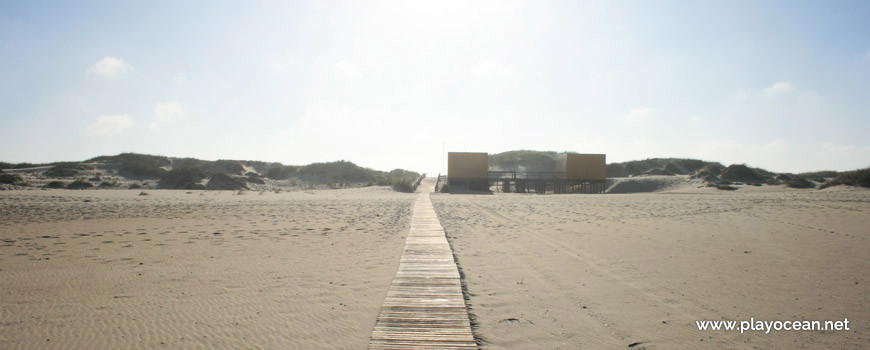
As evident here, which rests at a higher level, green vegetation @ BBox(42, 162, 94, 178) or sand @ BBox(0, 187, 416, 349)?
green vegetation @ BBox(42, 162, 94, 178)

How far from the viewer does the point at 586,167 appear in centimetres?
3241

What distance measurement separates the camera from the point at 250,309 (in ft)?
12.1

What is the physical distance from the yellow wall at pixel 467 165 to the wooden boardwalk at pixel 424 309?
2568 centimetres

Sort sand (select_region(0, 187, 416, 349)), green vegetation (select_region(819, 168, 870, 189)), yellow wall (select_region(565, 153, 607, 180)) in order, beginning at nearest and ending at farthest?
sand (select_region(0, 187, 416, 349)), green vegetation (select_region(819, 168, 870, 189)), yellow wall (select_region(565, 153, 607, 180))

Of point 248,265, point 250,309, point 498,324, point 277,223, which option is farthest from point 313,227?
point 498,324

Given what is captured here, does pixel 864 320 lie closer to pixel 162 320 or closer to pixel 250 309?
pixel 250 309

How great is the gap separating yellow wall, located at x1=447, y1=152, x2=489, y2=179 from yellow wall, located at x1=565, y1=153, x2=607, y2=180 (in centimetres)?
669

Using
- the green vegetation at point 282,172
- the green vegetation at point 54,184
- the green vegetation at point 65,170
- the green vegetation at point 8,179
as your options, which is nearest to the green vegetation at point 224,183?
the green vegetation at point 54,184

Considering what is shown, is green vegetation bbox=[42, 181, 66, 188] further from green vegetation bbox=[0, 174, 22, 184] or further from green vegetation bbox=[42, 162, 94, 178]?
green vegetation bbox=[42, 162, 94, 178]

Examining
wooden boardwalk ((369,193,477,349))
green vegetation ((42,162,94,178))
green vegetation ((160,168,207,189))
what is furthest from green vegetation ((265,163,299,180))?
wooden boardwalk ((369,193,477,349))

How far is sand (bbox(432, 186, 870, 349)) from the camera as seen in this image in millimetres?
3182

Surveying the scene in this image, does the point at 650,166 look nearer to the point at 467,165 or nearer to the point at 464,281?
the point at 467,165

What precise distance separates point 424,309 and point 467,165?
2821 cm

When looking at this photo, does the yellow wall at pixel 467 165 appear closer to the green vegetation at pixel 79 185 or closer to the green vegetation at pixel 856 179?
the green vegetation at pixel 856 179
